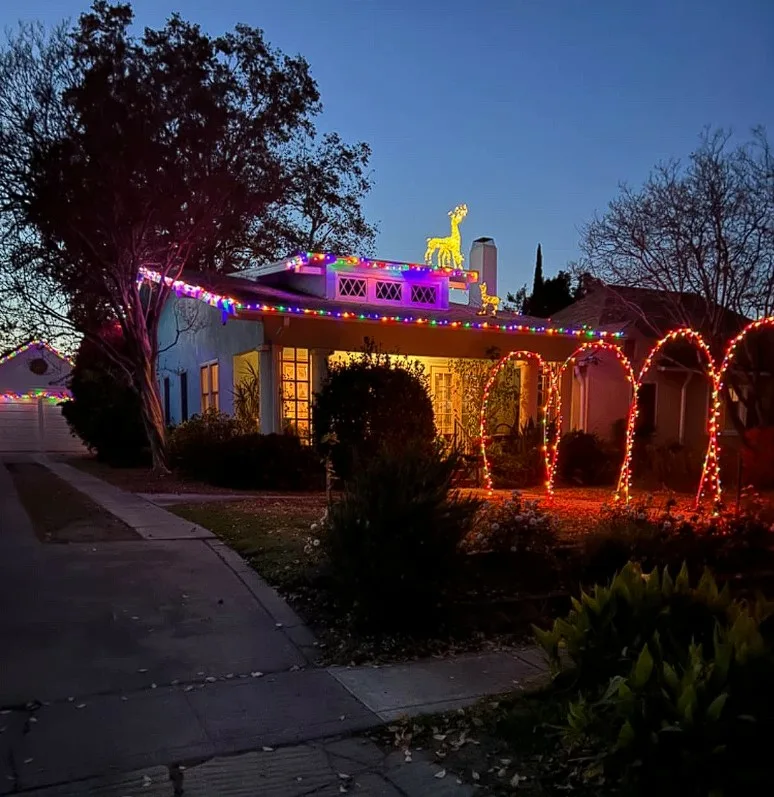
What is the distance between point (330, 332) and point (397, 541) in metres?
9.79

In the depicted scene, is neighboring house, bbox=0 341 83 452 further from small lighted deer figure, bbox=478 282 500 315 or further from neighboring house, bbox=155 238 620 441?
small lighted deer figure, bbox=478 282 500 315

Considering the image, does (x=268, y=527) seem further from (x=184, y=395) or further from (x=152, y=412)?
(x=184, y=395)

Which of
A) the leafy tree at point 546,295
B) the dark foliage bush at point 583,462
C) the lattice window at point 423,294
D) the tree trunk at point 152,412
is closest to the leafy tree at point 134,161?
the tree trunk at point 152,412

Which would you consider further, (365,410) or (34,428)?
(34,428)

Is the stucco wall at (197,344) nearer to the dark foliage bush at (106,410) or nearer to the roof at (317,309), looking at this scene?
the roof at (317,309)

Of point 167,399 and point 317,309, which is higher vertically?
point 317,309

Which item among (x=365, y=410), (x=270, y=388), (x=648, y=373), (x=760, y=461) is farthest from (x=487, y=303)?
(x=365, y=410)

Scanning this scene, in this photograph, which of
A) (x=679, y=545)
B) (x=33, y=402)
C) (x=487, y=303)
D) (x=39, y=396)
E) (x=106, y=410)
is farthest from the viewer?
(x=39, y=396)

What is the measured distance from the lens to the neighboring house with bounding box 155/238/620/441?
14.6m

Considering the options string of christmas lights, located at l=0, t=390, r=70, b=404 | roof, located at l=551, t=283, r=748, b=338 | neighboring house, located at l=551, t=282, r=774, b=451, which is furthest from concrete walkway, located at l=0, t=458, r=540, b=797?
string of christmas lights, located at l=0, t=390, r=70, b=404

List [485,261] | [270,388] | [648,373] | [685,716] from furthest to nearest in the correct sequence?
[485,261]
[648,373]
[270,388]
[685,716]

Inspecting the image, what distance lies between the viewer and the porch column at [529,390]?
17.6 metres

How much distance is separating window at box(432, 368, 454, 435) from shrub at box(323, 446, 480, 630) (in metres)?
11.2

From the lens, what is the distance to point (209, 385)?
1816cm
